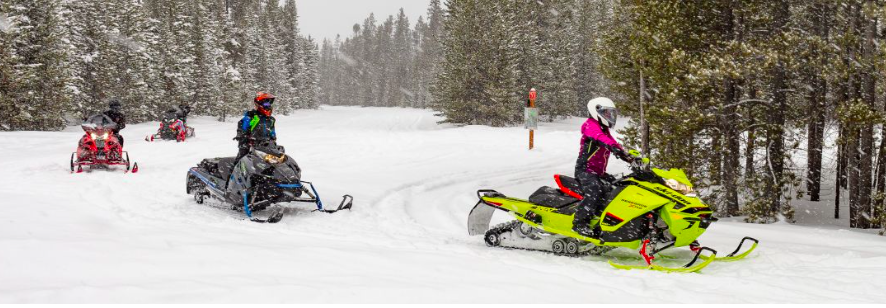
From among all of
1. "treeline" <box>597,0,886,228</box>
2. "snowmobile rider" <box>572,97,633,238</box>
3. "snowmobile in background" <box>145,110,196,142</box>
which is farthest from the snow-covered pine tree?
"snowmobile rider" <box>572,97,633,238</box>

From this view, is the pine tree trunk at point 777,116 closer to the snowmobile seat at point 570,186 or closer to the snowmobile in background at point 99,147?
the snowmobile seat at point 570,186

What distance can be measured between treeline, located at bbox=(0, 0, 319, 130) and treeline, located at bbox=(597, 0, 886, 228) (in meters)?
25.3

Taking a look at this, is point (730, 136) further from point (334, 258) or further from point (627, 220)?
point (334, 258)

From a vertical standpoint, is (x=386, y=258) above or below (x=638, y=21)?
below

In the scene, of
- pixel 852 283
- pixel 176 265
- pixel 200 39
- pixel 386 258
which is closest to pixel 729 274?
pixel 852 283

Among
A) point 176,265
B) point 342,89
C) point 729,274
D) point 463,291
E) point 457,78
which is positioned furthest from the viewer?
point 342,89

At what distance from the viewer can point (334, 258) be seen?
569 centimetres

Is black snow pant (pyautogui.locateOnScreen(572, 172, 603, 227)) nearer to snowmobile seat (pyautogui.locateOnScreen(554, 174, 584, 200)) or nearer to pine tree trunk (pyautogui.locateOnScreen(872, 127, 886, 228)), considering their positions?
snowmobile seat (pyautogui.locateOnScreen(554, 174, 584, 200))

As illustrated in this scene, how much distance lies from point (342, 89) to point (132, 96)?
7959 cm

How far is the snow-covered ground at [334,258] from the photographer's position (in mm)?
4172

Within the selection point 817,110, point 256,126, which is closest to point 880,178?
point 817,110

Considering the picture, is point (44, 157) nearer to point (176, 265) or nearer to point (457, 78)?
point (176, 265)

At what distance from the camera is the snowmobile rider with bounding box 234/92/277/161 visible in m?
8.97

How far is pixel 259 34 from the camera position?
55031 millimetres
